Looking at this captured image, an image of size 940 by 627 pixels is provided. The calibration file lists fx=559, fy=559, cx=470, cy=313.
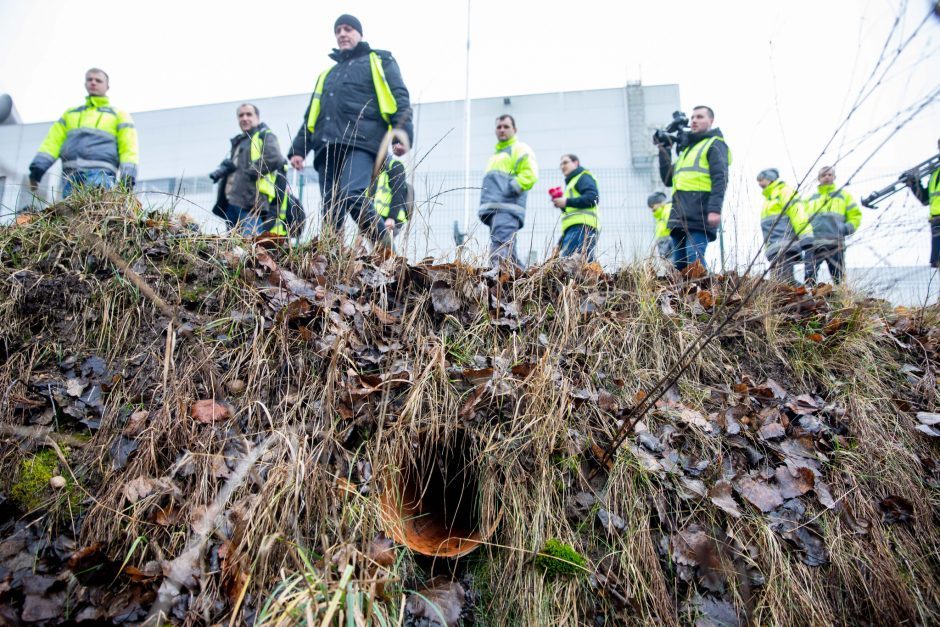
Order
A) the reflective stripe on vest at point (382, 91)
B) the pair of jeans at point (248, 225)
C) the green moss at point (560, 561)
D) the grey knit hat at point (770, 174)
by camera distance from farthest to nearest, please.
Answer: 1. the grey knit hat at point (770, 174)
2. the reflective stripe on vest at point (382, 91)
3. the pair of jeans at point (248, 225)
4. the green moss at point (560, 561)

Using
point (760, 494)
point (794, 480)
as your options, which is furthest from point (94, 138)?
point (794, 480)

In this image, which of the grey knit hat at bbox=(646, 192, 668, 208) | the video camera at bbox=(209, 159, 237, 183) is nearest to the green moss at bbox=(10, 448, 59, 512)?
the video camera at bbox=(209, 159, 237, 183)

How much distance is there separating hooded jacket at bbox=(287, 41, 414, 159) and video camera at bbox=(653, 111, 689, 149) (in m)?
2.71

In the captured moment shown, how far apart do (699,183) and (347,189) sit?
3156 mm

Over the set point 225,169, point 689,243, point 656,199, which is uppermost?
point 656,199

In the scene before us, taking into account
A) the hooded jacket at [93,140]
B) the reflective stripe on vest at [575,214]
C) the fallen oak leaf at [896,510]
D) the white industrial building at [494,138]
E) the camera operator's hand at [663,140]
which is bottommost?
the fallen oak leaf at [896,510]

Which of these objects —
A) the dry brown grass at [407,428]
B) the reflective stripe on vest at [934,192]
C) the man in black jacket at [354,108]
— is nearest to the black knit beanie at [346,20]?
the man in black jacket at [354,108]

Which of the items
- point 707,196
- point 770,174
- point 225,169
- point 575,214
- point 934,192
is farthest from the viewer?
point 770,174

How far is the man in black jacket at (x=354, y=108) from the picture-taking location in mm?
4324

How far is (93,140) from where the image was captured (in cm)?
518

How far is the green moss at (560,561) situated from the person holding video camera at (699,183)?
309 centimetres

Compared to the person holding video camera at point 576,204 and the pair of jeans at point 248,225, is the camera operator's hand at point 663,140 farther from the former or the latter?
the pair of jeans at point 248,225

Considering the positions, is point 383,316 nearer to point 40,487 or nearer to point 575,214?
point 40,487

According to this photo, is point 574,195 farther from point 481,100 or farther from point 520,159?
point 481,100
